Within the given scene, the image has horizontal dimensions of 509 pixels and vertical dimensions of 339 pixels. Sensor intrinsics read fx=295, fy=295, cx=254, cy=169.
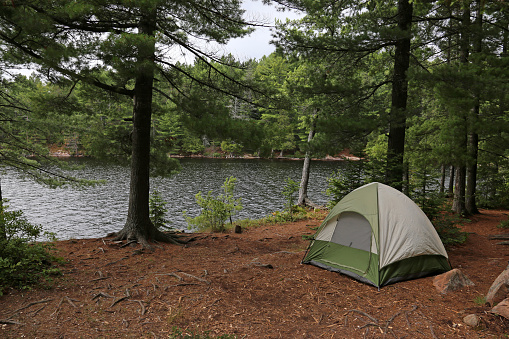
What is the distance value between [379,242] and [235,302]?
2603 mm

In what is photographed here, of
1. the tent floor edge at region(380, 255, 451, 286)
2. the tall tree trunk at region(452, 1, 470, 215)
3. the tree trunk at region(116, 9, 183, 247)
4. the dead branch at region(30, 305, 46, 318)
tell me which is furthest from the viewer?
the tall tree trunk at region(452, 1, 470, 215)

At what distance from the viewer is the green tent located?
496cm

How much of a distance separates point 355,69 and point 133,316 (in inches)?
325

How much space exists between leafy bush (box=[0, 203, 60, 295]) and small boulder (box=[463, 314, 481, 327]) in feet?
19.5

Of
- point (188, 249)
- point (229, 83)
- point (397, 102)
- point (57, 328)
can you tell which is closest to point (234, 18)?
point (229, 83)

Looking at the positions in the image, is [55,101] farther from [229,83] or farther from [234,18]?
[234,18]

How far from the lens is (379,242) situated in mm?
5008

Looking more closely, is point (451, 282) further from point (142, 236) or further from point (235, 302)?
point (142, 236)

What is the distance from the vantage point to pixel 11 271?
425 centimetres

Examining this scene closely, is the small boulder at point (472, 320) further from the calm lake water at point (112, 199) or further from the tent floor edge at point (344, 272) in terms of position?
the calm lake water at point (112, 199)

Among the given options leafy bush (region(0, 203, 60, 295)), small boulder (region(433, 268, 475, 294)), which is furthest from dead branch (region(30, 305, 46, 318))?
small boulder (region(433, 268, 475, 294))

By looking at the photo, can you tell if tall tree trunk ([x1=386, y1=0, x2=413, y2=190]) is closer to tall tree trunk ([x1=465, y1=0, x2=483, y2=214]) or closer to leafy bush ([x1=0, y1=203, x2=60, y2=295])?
tall tree trunk ([x1=465, y1=0, x2=483, y2=214])

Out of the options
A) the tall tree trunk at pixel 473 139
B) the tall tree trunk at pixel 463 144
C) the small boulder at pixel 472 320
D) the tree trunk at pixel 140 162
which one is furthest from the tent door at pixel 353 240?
the tall tree trunk at pixel 463 144

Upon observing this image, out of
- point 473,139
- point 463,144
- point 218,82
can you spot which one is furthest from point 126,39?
point 473,139
